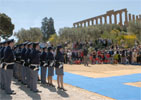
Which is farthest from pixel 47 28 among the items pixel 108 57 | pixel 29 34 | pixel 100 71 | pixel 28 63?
pixel 28 63

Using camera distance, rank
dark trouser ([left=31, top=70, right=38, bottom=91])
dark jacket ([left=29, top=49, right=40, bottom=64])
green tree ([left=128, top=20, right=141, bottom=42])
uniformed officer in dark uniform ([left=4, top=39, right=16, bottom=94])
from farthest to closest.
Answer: green tree ([left=128, top=20, right=141, bottom=42])
dark jacket ([left=29, top=49, right=40, bottom=64])
dark trouser ([left=31, top=70, right=38, bottom=91])
uniformed officer in dark uniform ([left=4, top=39, right=16, bottom=94])

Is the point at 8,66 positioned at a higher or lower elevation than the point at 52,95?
higher

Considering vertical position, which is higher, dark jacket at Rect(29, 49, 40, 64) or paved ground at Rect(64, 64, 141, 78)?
dark jacket at Rect(29, 49, 40, 64)

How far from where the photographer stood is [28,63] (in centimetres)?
802

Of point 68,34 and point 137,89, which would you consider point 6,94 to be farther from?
point 68,34

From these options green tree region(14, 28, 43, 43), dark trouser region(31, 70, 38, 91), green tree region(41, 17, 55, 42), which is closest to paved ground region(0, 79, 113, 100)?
dark trouser region(31, 70, 38, 91)

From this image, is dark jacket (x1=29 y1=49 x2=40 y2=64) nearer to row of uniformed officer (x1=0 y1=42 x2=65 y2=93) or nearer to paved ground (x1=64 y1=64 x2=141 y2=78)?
row of uniformed officer (x1=0 y1=42 x2=65 y2=93)

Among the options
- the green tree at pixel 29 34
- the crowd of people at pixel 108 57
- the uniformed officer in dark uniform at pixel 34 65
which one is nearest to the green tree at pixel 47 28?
the green tree at pixel 29 34

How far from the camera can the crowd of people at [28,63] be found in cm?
714

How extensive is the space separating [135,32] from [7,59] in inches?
1553

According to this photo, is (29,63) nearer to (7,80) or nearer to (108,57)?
(7,80)

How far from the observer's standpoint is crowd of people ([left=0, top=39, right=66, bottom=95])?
7141 millimetres

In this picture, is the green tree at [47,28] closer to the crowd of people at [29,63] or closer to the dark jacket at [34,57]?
the crowd of people at [29,63]

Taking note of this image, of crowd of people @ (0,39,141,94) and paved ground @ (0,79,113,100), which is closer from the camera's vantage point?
Result: paved ground @ (0,79,113,100)
